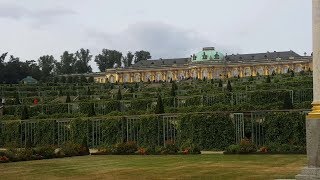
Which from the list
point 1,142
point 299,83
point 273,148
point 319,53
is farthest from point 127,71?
point 319,53

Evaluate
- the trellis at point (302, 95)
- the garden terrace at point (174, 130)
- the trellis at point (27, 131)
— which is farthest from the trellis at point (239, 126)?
the trellis at point (27, 131)

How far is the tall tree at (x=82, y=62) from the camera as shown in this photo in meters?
163

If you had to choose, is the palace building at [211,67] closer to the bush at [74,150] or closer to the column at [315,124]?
the bush at [74,150]

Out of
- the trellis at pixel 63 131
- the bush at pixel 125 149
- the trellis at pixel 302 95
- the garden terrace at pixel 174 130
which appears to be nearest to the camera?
the bush at pixel 125 149

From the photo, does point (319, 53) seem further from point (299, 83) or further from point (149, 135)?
point (299, 83)

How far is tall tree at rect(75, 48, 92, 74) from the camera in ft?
536

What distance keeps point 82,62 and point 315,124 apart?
155574 mm

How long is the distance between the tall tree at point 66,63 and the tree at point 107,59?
12.5 metres

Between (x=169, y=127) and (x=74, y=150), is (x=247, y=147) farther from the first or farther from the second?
(x=74, y=150)

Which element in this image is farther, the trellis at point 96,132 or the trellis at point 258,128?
the trellis at point 96,132

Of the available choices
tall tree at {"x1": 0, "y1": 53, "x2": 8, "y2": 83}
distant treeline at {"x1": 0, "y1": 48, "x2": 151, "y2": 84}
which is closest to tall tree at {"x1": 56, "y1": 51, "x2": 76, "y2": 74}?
distant treeline at {"x1": 0, "y1": 48, "x2": 151, "y2": 84}

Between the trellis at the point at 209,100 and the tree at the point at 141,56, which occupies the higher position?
the tree at the point at 141,56

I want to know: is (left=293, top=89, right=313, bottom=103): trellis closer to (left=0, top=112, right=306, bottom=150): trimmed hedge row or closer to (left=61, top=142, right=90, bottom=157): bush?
(left=0, top=112, right=306, bottom=150): trimmed hedge row

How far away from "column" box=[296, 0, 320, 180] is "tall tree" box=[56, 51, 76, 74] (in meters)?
151
